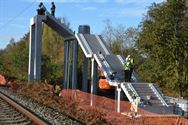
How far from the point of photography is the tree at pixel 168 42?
148ft

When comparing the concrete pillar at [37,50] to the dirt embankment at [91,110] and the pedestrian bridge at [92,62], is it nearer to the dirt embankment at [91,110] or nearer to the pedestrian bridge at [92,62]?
the pedestrian bridge at [92,62]

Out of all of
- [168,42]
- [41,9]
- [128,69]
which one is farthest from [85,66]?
[128,69]

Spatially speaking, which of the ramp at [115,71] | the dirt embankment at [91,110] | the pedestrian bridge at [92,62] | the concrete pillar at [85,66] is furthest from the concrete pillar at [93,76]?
the dirt embankment at [91,110]

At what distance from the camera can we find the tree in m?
45.2

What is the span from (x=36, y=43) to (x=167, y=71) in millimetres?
15366

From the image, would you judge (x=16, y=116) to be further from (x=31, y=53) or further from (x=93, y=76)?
(x=31, y=53)

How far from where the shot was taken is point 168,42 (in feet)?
149

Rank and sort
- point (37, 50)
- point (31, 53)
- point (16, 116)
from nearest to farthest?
point (16, 116), point (37, 50), point (31, 53)

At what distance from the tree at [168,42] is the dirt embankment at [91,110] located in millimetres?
16059

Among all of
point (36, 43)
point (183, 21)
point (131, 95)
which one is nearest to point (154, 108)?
point (131, 95)

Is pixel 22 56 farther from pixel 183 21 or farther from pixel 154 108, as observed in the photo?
pixel 154 108

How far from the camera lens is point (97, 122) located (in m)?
14.4

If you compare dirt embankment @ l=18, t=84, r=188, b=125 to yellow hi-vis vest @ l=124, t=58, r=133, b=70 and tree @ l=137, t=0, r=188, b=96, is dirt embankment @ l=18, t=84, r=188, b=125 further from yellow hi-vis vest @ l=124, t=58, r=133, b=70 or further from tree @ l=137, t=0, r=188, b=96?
tree @ l=137, t=0, r=188, b=96

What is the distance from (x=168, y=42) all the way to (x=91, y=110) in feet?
98.2
